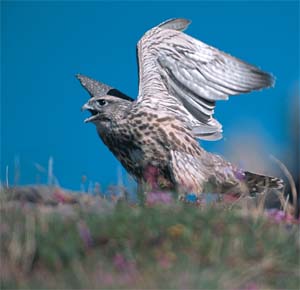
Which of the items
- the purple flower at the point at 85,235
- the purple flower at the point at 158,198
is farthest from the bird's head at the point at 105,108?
the purple flower at the point at 85,235

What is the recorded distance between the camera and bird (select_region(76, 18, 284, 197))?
30.4 feet

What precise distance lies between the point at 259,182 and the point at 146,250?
397 cm

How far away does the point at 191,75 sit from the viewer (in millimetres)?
10078

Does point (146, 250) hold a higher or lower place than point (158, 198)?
lower

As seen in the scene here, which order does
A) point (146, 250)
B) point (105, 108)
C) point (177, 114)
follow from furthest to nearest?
→ 1. point (177, 114)
2. point (105, 108)
3. point (146, 250)

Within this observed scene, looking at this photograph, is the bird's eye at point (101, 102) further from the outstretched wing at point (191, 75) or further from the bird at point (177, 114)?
the outstretched wing at point (191, 75)

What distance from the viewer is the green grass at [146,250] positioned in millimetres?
5707

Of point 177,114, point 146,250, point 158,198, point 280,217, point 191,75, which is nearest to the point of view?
point 146,250

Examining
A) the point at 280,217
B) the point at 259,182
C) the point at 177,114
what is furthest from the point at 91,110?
the point at 280,217

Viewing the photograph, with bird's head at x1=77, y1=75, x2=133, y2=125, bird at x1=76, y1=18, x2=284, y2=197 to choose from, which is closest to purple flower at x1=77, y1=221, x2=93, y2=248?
bird at x1=76, y1=18, x2=284, y2=197

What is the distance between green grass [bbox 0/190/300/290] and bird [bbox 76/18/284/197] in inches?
95.3

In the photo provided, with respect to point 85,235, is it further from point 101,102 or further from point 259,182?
point 259,182

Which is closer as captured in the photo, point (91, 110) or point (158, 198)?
point (158, 198)

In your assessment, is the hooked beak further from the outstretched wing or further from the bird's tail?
the bird's tail
